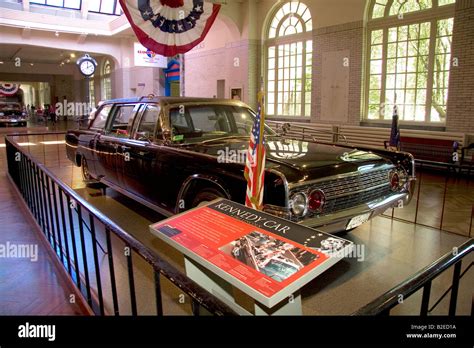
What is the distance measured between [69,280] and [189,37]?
6.72 m

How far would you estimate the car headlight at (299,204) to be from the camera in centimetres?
317

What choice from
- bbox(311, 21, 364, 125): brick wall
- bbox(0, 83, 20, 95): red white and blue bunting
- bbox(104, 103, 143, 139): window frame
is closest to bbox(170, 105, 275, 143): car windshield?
bbox(104, 103, 143, 139): window frame

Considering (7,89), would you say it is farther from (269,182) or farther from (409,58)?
(269,182)

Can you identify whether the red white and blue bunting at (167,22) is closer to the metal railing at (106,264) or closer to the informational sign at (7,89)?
the metal railing at (106,264)

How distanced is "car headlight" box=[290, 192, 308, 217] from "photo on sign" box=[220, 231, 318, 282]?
128 centimetres

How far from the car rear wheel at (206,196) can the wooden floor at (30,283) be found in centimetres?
143

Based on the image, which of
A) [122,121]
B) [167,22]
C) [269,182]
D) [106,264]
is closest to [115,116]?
[122,121]

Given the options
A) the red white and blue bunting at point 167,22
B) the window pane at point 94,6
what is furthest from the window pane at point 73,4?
the red white and blue bunting at point 167,22

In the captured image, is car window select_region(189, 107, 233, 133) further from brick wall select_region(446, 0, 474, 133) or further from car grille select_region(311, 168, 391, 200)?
brick wall select_region(446, 0, 474, 133)

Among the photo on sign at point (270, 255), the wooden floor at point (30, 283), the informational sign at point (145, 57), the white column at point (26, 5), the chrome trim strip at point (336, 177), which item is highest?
the white column at point (26, 5)

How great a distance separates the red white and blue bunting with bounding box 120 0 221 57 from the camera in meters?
8.05
